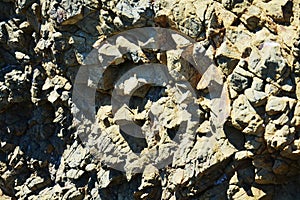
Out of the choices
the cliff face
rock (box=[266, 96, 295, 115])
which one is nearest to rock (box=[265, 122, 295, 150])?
the cliff face

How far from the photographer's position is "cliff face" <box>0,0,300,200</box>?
10.9 meters

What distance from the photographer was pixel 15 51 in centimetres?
1634

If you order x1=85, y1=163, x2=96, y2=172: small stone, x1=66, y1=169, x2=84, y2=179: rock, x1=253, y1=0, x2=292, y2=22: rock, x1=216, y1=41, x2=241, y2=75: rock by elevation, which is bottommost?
x1=66, y1=169, x2=84, y2=179: rock

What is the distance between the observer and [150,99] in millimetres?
13227

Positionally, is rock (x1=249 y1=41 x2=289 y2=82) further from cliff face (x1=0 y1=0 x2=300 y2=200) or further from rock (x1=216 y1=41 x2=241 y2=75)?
rock (x1=216 y1=41 x2=241 y2=75)

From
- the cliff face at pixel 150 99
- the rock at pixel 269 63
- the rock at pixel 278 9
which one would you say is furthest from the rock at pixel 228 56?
the rock at pixel 278 9

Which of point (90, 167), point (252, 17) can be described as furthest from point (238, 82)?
point (90, 167)

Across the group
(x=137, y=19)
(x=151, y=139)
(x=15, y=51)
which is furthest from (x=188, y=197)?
(x=15, y=51)

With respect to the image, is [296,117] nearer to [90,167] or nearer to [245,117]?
[245,117]

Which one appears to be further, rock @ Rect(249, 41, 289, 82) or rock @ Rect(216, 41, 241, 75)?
rock @ Rect(216, 41, 241, 75)

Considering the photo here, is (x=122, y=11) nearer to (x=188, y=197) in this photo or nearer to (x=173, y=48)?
(x=173, y=48)

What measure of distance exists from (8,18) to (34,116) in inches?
110

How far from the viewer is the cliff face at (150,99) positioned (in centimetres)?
1091

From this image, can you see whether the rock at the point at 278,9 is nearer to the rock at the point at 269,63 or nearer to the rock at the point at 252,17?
the rock at the point at 252,17
